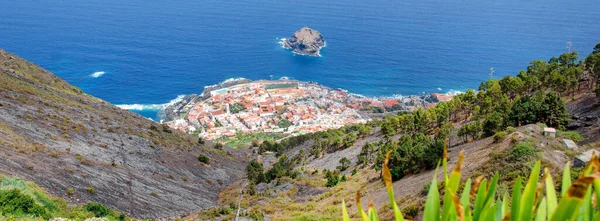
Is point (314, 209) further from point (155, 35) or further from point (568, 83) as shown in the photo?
point (155, 35)

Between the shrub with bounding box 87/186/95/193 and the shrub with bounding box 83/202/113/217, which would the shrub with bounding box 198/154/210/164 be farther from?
the shrub with bounding box 83/202/113/217

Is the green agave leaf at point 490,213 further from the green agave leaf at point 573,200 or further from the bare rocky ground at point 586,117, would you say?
the bare rocky ground at point 586,117

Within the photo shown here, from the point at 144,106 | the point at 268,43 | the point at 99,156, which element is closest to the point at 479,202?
the point at 99,156

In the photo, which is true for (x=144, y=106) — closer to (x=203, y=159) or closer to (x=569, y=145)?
(x=203, y=159)

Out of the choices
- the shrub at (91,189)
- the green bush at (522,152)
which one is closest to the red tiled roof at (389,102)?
the shrub at (91,189)

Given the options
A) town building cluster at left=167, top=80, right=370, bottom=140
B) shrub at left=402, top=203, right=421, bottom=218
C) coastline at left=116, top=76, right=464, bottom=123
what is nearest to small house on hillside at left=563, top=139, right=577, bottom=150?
shrub at left=402, top=203, right=421, bottom=218

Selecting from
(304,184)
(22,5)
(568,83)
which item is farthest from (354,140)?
(22,5)
